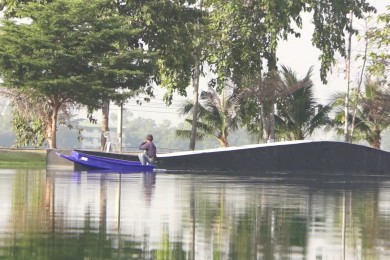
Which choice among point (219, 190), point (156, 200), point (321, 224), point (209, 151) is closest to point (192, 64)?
point (209, 151)

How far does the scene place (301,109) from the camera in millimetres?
67500

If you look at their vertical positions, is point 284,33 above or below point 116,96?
above

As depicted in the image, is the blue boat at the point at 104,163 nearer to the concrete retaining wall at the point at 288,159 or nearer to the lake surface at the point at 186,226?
the concrete retaining wall at the point at 288,159

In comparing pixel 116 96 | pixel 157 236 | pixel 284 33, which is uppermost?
pixel 284 33

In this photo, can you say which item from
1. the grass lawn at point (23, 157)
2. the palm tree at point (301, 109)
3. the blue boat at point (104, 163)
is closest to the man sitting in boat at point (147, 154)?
the blue boat at point (104, 163)

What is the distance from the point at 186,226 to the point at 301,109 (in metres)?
54.1

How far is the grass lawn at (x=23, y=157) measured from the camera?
4522 centimetres

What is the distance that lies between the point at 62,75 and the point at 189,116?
2964 centimetres

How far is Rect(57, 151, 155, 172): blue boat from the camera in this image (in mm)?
40156

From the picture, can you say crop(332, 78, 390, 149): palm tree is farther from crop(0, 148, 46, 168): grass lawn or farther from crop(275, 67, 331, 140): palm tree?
crop(0, 148, 46, 168): grass lawn

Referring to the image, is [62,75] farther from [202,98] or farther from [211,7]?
[202,98]

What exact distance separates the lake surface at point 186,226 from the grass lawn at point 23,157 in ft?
75.5

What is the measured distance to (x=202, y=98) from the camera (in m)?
70.4

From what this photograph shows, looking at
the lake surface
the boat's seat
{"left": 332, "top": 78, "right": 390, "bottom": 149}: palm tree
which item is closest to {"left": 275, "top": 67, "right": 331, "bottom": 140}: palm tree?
{"left": 332, "top": 78, "right": 390, "bottom": 149}: palm tree
